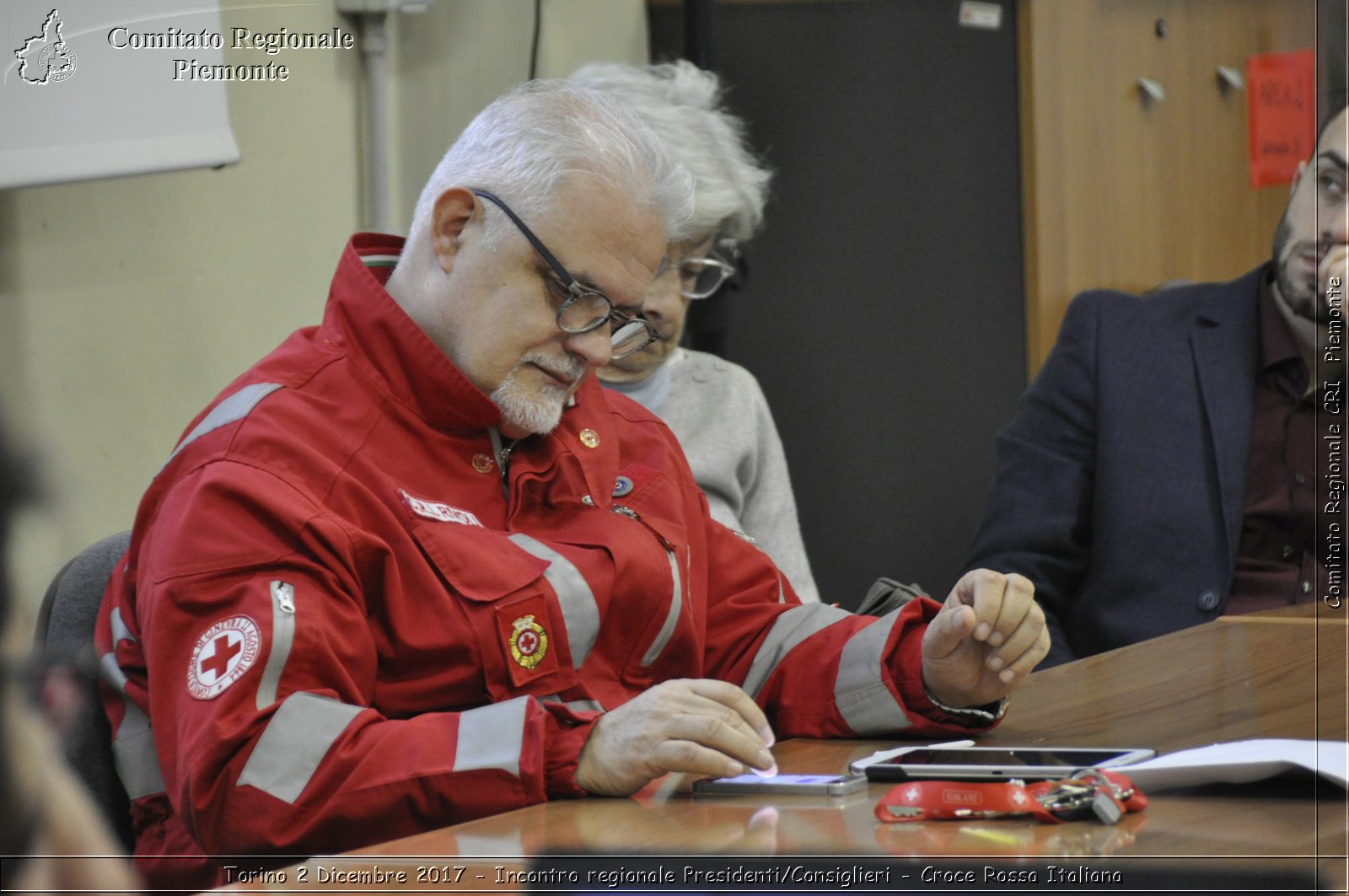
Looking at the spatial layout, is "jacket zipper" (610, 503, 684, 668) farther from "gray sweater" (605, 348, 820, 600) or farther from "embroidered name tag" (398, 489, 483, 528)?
"gray sweater" (605, 348, 820, 600)

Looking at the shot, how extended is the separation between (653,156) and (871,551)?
4.55 ft

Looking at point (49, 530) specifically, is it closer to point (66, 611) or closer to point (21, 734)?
point (21, 734)

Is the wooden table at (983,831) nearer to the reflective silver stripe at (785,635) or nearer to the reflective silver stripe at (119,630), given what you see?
the reflective silver stripe at (785,635)

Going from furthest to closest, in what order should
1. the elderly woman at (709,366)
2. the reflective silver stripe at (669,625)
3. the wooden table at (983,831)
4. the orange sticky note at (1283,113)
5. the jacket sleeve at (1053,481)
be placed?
the elderly woman at (709,366) → the jacket sleeve at (1053,481) → the orange sticky note at (1283,113) → the reflective silver stripe at (669,625) → the wooden table at (983,831)

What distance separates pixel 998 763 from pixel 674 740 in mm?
189

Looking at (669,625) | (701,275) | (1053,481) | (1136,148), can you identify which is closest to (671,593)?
→ (669,625)

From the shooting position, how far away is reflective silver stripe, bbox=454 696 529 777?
87cm

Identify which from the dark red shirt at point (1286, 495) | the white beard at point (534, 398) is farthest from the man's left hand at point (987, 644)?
the dark red shirt at point (1286, 495)

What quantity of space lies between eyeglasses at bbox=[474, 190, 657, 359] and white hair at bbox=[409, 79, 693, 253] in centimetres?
1

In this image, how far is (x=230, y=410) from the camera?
106cm

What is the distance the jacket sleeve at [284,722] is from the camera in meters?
0.87

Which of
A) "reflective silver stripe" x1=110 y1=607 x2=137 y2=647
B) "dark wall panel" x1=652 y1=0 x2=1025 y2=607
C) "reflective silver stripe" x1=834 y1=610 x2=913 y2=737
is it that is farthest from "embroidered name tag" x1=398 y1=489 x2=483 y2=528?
"dark wall panel" x1=652 y1=0 x2=1025 y2=607

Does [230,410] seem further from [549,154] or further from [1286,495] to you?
[1286,495]

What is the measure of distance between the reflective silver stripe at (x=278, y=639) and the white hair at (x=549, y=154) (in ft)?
1.29
